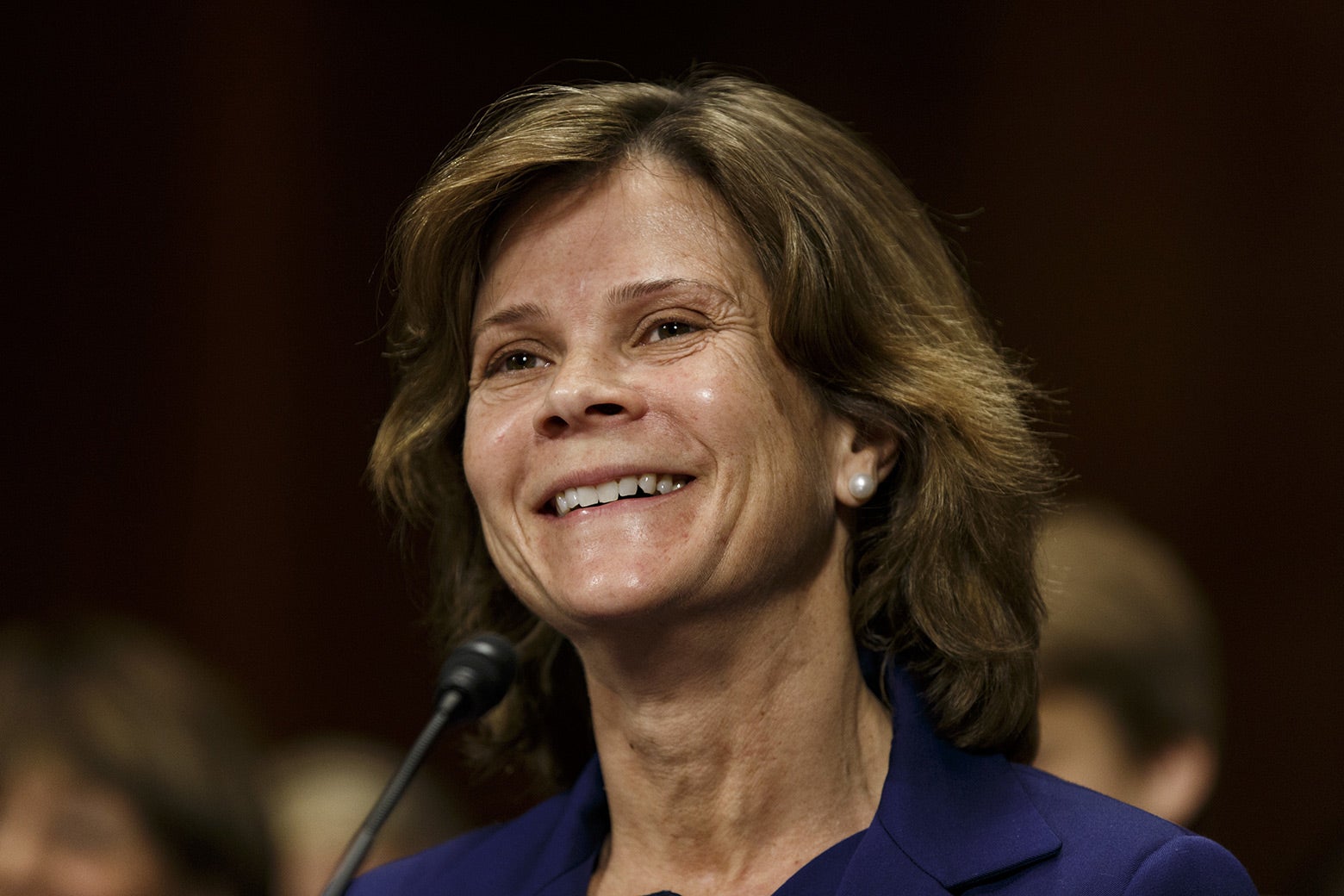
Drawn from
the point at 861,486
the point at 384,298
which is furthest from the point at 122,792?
the point at 384,298

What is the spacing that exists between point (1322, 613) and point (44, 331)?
409 centimetres

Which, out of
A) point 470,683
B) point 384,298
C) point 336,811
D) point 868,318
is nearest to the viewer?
point 470,683

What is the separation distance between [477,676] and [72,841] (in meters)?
0.93

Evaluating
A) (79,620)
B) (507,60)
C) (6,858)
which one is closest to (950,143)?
(507,60)

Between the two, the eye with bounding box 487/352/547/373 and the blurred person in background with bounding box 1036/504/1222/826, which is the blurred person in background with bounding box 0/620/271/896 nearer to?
the eye with bounding box 487/352/547/373

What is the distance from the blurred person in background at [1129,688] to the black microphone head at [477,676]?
1.32m

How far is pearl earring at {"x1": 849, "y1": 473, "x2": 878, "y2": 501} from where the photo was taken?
2.10 m

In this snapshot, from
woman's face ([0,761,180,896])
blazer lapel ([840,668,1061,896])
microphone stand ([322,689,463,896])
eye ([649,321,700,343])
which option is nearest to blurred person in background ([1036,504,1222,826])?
blazer lapel ([840,668,1061,896])

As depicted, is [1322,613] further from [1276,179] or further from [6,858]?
[6,858]

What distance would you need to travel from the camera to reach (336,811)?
384 centimetres

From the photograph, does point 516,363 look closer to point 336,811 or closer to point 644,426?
point 644,426

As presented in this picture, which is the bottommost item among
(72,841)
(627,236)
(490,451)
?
(72,841)

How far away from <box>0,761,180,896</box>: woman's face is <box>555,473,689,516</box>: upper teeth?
3.13 ft

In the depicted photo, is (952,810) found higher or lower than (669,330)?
lower
